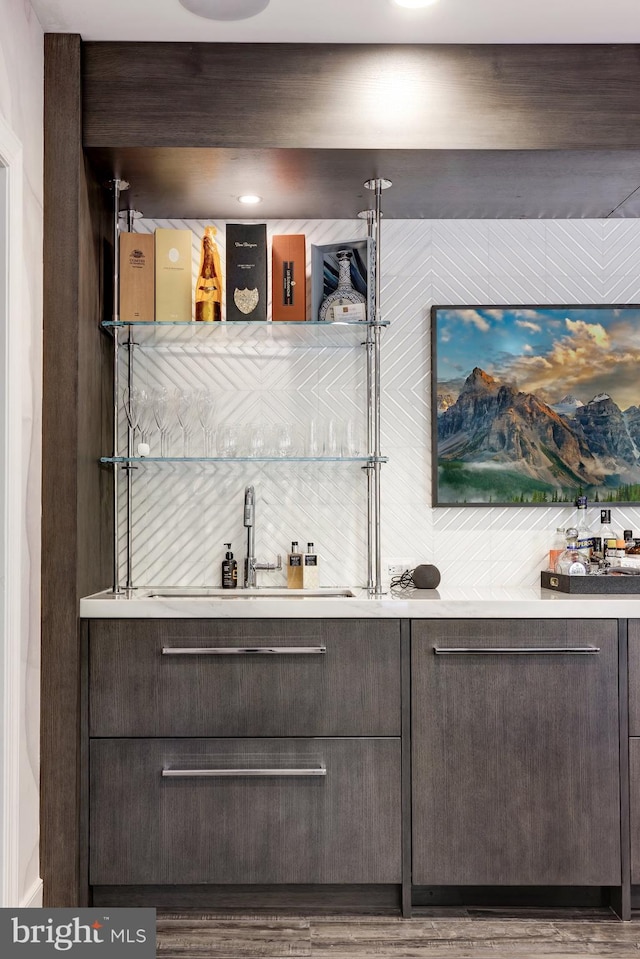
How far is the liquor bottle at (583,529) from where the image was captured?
9.00ft

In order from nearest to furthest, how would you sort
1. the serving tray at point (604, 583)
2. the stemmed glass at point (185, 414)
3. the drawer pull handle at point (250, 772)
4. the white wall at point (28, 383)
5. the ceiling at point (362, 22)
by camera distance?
the white wall at point (28, 383) < the ceiling at point (362, 22) < the drawer pull handle at point (250, 772) < the serving tray at point (604, 583) < the stemmed glass at point (185, 414)

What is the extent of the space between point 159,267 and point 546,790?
2063 mm

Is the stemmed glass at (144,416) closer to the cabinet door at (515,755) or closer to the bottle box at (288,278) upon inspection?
the bottle box at (288,278)

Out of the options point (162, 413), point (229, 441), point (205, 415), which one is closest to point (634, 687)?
point (229, 441)

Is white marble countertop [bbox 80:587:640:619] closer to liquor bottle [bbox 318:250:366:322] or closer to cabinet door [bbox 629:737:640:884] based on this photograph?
cabinet door [bbox 629:737:640:884]

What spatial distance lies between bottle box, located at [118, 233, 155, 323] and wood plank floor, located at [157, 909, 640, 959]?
1.89m

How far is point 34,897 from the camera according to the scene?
2160mm

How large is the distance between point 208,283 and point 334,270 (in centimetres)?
44

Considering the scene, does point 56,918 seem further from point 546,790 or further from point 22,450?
point 546,790

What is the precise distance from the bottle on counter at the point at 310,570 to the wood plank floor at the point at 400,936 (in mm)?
1030

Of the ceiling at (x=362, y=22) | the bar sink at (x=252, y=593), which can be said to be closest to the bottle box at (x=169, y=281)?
the ceiling at (x=362, y=22)

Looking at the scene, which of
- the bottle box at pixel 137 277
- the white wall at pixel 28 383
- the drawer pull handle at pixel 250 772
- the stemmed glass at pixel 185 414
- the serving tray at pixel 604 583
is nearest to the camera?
the white wall at pixel 28 383

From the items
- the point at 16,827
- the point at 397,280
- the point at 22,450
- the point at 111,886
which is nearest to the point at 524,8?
the point at 397,280

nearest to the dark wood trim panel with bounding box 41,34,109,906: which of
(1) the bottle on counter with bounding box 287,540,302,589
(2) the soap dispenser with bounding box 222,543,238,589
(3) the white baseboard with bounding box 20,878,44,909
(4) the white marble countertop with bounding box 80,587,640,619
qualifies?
(3) the white baseboard with bounding box 20,878,44,909
